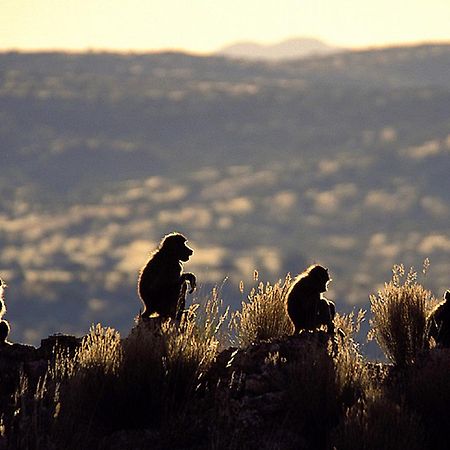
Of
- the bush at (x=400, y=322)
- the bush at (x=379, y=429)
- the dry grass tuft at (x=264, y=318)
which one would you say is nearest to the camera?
the bush at (x=379, y=429)

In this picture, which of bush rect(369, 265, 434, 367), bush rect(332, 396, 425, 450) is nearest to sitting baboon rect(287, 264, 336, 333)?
bush rect(369, 265, 434, 367)

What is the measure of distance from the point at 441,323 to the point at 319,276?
1413mm

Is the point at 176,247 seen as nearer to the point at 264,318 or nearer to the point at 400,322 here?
the point at 264,318

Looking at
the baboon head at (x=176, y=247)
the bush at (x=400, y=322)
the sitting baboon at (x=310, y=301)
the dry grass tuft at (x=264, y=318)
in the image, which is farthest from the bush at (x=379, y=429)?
the dry grass tuft at (x=264, y=318)

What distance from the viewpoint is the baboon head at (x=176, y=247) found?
48.3ft

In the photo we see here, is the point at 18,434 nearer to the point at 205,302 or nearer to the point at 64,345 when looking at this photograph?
the point at 64,345

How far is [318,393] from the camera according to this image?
12.3 meters

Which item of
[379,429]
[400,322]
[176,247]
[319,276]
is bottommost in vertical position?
[379,429]

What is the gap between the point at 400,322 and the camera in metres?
15.2

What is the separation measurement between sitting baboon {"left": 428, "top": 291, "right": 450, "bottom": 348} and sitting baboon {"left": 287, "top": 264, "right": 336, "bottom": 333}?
1.12 metres

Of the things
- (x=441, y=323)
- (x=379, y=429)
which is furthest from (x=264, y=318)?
(x=379, y=429)

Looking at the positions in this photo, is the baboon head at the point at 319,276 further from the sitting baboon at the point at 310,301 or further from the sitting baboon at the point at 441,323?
the sitting baboon at the point at 441,323

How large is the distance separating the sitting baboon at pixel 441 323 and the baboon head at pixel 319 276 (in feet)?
4.06

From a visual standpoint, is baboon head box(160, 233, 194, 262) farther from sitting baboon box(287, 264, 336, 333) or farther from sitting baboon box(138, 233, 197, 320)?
sitting baboon box(287, 264, 336, 333)
